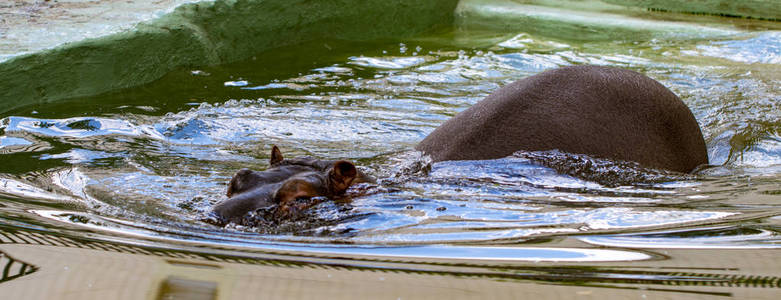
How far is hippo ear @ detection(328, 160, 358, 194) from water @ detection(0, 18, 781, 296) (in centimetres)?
9

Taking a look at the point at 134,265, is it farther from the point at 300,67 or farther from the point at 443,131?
the point at 300,67

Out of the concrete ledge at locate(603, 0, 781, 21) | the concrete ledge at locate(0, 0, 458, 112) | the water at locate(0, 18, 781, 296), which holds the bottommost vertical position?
the water at locate(0, 18, 781, 296)

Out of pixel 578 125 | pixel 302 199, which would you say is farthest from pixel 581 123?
pixel 302 199

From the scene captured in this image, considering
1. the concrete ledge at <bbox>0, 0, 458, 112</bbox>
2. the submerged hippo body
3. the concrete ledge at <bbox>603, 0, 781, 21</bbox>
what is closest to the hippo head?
the submerged hippo body

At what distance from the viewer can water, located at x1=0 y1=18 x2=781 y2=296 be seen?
1977mm

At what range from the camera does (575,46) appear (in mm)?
8492

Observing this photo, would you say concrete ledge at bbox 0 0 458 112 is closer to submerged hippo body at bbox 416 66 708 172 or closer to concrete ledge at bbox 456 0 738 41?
concrete ledge at bbox 456 0 738 41

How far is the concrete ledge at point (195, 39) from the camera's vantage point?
18.0 feet

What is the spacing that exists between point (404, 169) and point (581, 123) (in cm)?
89

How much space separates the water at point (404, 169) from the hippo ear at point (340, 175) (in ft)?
0.30

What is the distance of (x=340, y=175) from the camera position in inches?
128

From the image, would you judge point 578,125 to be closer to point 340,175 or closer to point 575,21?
point 340,175

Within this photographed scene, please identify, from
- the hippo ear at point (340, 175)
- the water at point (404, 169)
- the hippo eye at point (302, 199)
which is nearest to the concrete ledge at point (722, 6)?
the water at point (404, 169)

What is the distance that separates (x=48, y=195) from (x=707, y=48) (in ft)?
21.5
